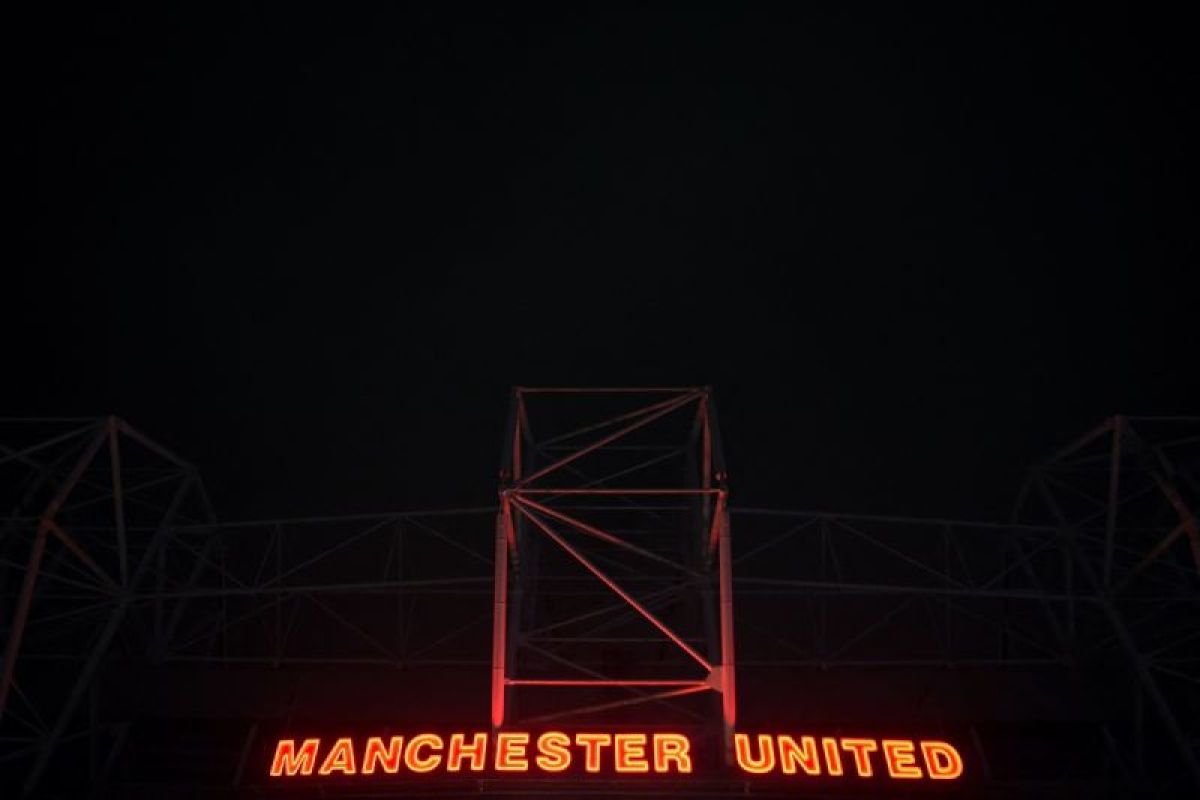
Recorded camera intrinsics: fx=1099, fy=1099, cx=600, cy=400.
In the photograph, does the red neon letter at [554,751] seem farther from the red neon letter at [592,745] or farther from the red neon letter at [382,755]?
the red neon letter at [382,755]

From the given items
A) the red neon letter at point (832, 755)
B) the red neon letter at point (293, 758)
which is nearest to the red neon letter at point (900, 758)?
the red neon letter at point (832, 755)

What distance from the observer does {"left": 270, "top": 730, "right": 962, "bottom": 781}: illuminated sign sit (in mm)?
17359

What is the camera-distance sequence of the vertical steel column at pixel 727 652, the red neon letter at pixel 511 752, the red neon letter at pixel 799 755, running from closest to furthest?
the vertical steel column at pixel 727 652, the red neon letter at pixel 511 752, the red neon letter at pixel 799 755

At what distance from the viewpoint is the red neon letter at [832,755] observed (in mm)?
18141

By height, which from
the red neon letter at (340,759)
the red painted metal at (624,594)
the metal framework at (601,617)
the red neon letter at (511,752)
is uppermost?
the metal framework at (601,617)

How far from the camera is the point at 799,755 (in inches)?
715

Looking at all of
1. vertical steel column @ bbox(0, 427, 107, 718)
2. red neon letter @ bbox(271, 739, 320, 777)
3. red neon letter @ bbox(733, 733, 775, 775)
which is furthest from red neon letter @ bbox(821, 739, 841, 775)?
vertical steel column @ bbox(0, 427, 107, 718)

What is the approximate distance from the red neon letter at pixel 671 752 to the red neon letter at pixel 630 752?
0.66 ft

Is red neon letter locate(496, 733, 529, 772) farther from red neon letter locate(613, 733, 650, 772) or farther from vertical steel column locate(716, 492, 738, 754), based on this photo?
vertical steel column locate(716, 492, 738, 754)

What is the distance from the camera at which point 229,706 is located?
21484 millimetres

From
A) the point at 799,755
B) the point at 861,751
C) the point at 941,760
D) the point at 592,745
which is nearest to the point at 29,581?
the point at 592,745

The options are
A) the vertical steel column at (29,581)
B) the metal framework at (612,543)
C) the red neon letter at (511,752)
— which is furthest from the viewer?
the metal framework at (612,543)

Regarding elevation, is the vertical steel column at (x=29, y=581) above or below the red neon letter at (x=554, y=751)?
above

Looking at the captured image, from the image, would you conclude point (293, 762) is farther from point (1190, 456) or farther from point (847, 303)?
point (1190, 456)
